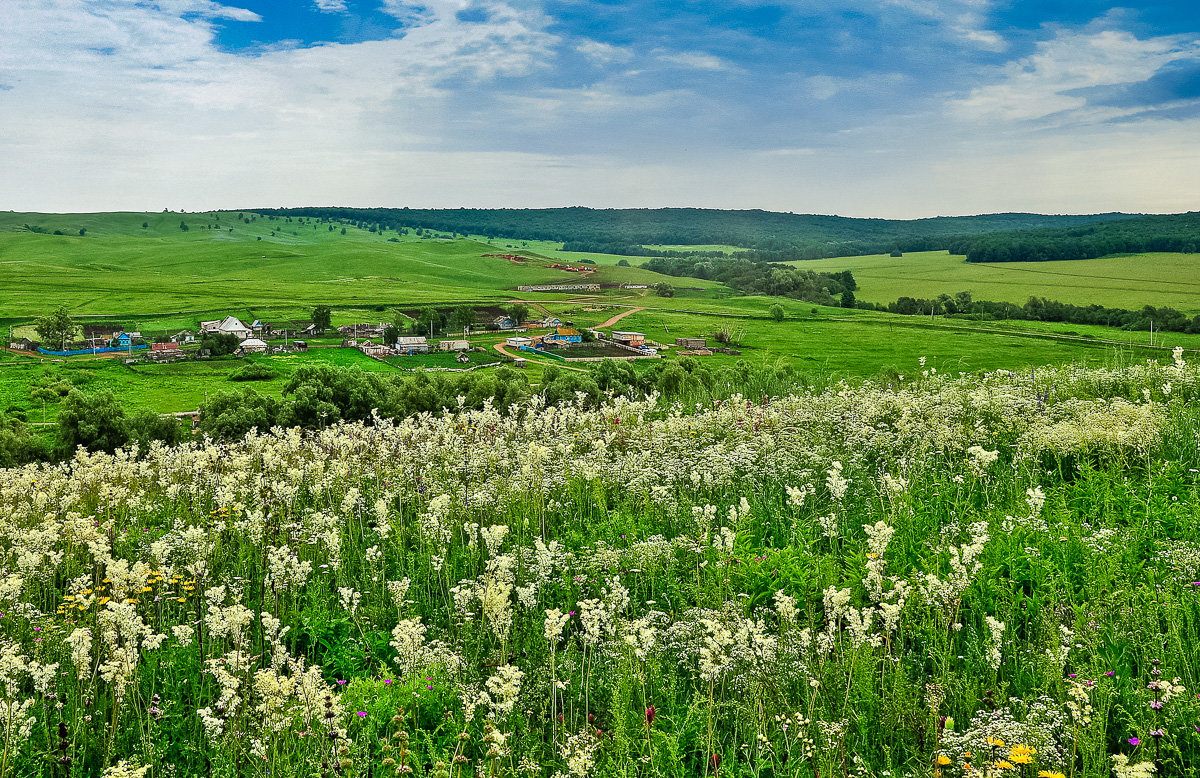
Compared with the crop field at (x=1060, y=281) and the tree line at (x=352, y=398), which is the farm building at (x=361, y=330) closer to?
the tree line at (x=352, y=398)

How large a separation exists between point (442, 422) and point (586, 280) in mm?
88479

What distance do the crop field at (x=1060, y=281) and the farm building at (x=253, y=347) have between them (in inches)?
2879

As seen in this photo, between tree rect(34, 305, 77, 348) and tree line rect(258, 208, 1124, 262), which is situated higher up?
tree line rect(258, 208, 1124, 262)

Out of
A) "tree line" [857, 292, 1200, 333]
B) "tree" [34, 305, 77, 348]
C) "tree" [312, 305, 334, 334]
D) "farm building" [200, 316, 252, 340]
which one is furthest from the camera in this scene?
"tree" [312, 305, 334, 334]

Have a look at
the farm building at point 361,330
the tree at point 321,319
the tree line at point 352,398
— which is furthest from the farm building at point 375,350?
the tree line at point 352,398

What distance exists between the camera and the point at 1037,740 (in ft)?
11.6

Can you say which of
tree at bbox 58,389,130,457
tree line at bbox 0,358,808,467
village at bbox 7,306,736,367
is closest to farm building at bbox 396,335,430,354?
village at bbox 7,306,736,367

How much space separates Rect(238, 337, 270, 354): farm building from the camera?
3046 inches

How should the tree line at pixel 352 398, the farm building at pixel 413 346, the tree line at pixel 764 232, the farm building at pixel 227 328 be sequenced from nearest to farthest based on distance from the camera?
the tree line at pixel 352 398, the farm building at pixel 413 346, the farm building at pixel 227 328, the tree line at pixel 764 232

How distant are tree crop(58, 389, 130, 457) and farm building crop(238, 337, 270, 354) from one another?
39.8 m

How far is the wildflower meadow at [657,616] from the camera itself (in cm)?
408

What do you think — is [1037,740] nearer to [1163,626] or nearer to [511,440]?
[1163,626]

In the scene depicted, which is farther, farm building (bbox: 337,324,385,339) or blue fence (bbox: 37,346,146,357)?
farm building (bbox: 337,324,385,339)

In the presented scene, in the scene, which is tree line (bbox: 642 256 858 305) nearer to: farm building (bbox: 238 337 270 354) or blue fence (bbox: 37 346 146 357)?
farm building (bbox: 238 337 270 354)
